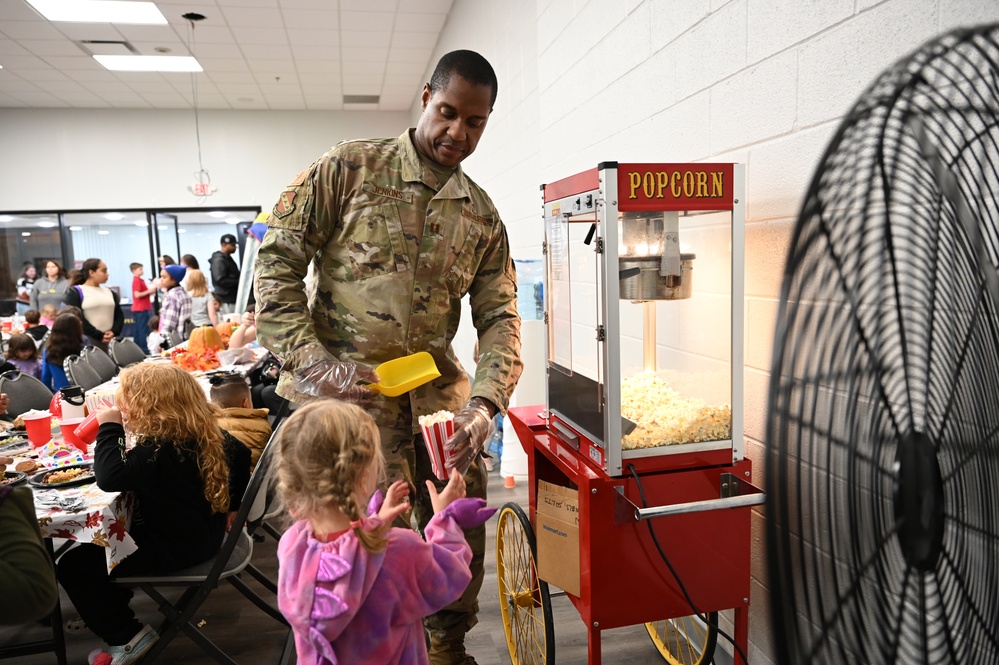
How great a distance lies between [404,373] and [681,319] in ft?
2.42

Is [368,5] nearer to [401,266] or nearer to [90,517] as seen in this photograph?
[401,266]

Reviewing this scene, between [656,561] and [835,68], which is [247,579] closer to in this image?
[656,561]

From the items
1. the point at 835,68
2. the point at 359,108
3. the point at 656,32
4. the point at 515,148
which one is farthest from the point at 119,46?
the point at 835,68

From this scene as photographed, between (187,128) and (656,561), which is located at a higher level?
(187,128)

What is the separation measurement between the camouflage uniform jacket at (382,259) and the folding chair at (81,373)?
2786 mm

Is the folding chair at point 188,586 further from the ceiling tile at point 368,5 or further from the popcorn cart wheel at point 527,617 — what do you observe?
the ceiling tile at point 368,5

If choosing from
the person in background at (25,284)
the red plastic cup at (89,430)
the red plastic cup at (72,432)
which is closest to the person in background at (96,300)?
the person in background at (25,284)

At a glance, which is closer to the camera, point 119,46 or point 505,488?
point 505,488

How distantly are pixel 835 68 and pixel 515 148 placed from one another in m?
3.32

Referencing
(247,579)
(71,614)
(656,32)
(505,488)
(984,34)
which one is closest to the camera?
(984,34)

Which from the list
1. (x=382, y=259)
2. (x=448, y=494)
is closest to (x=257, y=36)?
(x=382, y=259)

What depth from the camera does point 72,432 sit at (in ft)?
8.03

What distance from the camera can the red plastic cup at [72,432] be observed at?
93.5 inches

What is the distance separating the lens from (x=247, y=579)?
305cm
